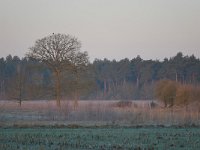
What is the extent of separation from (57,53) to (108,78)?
74442 mm

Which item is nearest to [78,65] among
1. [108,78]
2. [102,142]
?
[102,142]

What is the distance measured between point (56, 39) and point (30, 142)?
34.9 m

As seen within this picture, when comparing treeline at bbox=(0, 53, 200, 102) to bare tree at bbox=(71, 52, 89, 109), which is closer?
bare tree at bbox=(71, 52, 89, 109)

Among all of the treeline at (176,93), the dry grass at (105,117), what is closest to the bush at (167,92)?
the treeline at (176,93)

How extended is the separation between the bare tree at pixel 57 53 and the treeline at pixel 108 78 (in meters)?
1.31

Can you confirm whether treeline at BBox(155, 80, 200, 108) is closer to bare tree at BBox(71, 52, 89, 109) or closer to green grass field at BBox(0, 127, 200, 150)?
bare tree at BBox(71, 52, 89, 109)

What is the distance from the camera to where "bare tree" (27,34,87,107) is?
55531 millimetres

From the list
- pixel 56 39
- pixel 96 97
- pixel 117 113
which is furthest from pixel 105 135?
pixel 96 97

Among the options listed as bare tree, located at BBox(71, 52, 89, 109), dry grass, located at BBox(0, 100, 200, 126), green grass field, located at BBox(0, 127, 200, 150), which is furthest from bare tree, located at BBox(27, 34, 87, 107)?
green grass field, located at BBox(0, 127, 200, 150)

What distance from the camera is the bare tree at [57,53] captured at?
55.5m

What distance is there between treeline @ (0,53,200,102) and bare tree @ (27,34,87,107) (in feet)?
4.29

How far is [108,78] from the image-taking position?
426ft

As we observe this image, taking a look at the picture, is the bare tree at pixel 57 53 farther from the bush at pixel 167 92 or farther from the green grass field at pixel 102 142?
the green grass field at pixel 102 142

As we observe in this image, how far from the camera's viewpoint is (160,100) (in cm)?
5772
